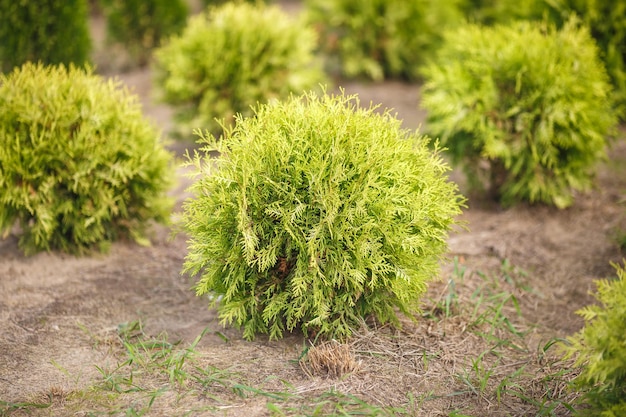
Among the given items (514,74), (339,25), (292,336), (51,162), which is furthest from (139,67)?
(292,336)

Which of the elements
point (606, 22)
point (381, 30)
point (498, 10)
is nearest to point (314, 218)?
point (606, 22)

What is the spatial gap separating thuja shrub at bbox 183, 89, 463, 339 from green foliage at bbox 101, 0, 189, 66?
7030mm

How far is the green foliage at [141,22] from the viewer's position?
9.72 metres

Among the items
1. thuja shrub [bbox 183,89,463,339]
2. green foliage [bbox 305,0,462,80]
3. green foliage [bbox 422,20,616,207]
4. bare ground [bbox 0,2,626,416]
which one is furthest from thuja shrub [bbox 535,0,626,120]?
thuja shrub [bbox 183,89,463,339]

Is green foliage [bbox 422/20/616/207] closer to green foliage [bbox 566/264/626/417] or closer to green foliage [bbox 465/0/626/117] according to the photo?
green foliage [bbox 465/0/626/117]

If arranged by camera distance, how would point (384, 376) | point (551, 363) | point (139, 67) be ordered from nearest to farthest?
1. point (384, 376)
2. point (551, 363)
3. point (139, 67)

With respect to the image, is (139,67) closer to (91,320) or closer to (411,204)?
(91,320)

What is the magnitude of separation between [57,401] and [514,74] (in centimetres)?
431

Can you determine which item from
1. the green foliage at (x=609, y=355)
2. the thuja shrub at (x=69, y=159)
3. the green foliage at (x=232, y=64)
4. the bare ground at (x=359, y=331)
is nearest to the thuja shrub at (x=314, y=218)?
the bare ground at (x=359, y=331)

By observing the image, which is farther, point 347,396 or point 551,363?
point 551,363

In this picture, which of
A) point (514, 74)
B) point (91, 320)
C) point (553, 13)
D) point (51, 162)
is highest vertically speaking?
point (553, 13)

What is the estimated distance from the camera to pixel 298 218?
3.38m

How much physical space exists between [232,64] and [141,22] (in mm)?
3880

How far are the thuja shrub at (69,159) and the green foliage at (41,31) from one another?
7.92ft
